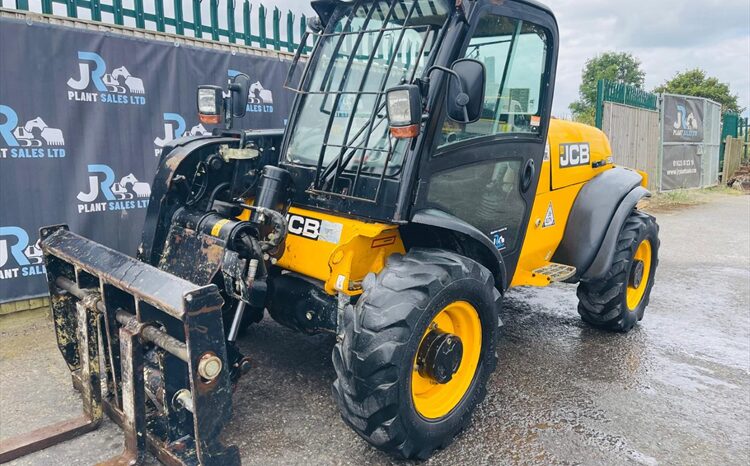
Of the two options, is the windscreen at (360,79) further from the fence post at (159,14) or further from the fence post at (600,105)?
the fence post at (600,105)

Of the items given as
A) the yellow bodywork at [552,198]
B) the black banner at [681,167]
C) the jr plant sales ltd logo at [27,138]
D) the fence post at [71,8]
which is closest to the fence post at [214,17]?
the fence post at [71,8]

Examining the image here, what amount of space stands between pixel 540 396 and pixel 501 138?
165 cm

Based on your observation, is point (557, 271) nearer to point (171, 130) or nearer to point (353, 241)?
point (353, 241)

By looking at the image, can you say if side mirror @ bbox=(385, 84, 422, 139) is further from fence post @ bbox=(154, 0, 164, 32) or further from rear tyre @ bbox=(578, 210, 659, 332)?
fence post @ bbox=(154, 0, 164, 32)

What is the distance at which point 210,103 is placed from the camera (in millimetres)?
3615

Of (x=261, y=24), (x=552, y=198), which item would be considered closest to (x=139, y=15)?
(x=261, y=24)

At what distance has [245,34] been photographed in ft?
20.3

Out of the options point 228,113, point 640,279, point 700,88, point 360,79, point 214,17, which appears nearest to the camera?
point 360,79

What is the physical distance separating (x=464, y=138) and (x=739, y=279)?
5.10 meters

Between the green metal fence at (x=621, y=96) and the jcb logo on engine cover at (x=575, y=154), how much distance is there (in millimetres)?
6697

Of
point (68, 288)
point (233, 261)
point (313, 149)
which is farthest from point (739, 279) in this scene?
point (68, 288)

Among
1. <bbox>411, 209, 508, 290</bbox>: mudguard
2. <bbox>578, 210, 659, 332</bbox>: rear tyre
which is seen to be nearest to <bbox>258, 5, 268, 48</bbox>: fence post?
<bbox>411, 209, 508, 290</bbox>: mudguard

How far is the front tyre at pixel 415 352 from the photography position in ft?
8.24

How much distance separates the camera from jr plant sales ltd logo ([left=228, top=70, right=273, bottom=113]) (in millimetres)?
6258
